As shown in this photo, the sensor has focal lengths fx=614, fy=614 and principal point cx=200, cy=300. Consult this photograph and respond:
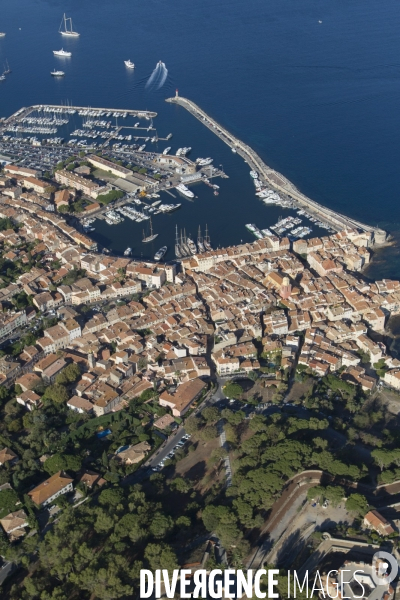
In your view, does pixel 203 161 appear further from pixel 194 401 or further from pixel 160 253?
pixel 194 401

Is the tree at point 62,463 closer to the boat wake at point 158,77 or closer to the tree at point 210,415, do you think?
the tree at point 210,415

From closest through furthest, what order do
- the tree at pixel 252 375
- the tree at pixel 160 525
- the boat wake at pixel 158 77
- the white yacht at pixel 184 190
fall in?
the tree at pixel 160 525
the tree at pixel 252 375
the white yacht at pixel 184 190
the boat wake at pixel 158 77

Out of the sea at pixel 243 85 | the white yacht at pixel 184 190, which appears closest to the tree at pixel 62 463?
the sea at pixel 243 85

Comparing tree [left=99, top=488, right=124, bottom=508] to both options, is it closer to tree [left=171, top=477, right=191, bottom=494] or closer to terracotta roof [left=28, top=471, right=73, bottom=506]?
terracotta roof [left=28, top=471, right=73, bottom=506]

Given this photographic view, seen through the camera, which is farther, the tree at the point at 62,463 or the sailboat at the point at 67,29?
the sailboat at the point at 67,29

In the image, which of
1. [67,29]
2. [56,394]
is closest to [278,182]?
[56,394]

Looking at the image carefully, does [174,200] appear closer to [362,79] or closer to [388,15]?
[362,79]

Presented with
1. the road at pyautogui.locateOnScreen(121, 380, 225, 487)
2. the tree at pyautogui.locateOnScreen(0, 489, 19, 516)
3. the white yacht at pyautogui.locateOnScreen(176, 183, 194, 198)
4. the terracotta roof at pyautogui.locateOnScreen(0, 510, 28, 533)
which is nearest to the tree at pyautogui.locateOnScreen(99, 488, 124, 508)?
the road at pyautogui.locateOnScreen(121, 380, 225, 487)

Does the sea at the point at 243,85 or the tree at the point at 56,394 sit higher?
the sea at the point at 243,85
